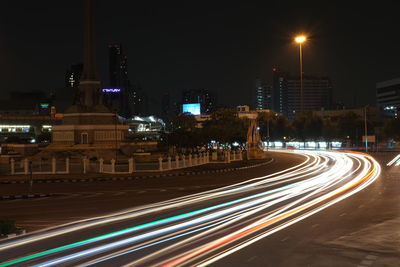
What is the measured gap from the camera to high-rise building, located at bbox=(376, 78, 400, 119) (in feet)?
429

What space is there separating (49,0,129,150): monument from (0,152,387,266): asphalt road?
32334mm

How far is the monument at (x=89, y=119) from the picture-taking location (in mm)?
51719

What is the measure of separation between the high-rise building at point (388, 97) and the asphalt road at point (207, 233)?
381ft

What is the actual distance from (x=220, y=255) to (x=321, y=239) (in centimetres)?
308

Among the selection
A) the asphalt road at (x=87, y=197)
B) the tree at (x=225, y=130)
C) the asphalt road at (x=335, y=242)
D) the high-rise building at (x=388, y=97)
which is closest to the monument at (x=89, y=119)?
the tree at (x=225, y=130)

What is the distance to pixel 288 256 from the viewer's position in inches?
396

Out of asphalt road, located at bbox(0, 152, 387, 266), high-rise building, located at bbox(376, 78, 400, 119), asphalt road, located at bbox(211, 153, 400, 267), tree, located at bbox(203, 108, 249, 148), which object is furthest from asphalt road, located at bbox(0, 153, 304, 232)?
high-rise building, located at bbox(376, 78, 400, 119)

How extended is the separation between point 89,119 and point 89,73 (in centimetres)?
582

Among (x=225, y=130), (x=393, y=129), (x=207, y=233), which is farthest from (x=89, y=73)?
(x=393, y=129)

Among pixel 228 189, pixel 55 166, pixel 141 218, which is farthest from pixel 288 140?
pixel 141 218

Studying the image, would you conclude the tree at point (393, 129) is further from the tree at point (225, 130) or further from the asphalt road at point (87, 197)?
the asphalt road at point (87, 197)

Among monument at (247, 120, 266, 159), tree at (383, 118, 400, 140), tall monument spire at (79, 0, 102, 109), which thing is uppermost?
tall monument spire at (79, 0, 102, 109)

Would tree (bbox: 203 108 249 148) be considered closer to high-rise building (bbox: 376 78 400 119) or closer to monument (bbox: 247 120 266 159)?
monument (bbox: 247 120 266 159)

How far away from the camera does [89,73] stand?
179 ft
